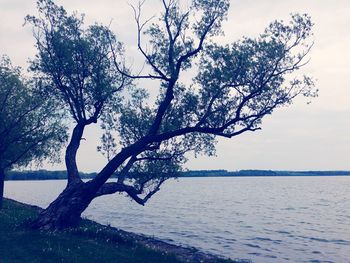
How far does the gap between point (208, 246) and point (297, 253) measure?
8.53 metres

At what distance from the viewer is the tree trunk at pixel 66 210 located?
2639cm

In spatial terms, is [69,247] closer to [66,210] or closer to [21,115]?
[66,210]

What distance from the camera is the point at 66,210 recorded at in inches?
1068

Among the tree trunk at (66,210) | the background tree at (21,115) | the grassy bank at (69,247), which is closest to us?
the grassy bank at (69,247)

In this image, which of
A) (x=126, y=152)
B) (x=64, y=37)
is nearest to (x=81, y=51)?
(x=64, y=37)

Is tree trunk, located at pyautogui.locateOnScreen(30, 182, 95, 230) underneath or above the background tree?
underneath

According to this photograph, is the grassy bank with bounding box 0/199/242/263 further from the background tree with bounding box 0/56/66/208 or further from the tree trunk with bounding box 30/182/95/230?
the background tree with bounding box 0/56/66/208

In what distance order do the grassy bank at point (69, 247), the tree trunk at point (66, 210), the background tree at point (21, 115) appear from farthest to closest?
the background tree at point (21, 115)
the tree trunk at point (66, 210)
the grassy bank at point (69, 247)

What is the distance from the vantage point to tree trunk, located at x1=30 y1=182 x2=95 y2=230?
26386 mm

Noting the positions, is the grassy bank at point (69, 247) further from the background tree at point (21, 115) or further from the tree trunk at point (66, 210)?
the background tree at point (21, 115)

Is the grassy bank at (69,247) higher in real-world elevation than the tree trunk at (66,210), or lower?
lower

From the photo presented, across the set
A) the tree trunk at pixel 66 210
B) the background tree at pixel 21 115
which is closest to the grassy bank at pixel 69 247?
the tree trunk at pixel 66 210

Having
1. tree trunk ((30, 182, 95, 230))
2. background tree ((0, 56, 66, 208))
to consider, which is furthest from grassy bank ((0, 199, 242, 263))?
background tree ((0, 56, 66, 208))

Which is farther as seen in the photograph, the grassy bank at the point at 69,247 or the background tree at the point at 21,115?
the background tree at the point at 21,115
